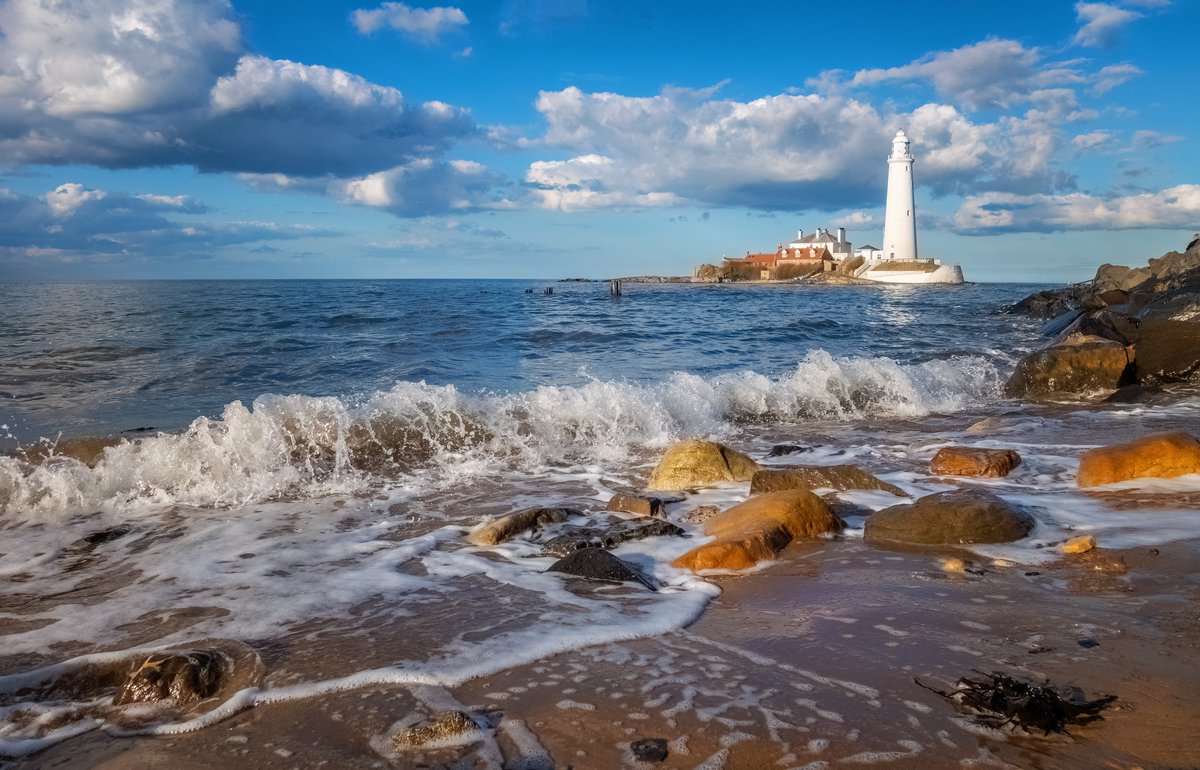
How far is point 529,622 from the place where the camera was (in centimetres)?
322

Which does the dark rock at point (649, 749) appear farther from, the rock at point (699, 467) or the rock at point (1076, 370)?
the rock at point (1076, 370)

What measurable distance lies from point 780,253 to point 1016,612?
8610cm

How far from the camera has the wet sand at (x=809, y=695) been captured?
7.02 feet

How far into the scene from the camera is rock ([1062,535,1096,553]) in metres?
3.90

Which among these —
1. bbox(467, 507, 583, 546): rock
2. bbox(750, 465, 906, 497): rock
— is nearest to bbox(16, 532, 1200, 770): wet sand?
bbox(467, 507, 583, 546): rock

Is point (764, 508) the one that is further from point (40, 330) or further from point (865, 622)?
point (40, 330)

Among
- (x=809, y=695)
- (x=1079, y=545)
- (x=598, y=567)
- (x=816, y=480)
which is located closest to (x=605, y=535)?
(x=598, y=567)

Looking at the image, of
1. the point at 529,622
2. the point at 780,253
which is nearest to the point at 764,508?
the point at 529,622

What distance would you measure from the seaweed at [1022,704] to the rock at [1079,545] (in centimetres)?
177

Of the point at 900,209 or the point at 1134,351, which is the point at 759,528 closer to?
the point at 1134,351

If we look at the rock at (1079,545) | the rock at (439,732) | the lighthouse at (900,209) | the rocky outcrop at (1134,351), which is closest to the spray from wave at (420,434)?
the rocky outcrop at (1134,351)

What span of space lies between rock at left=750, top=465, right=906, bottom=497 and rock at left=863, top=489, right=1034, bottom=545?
93cm

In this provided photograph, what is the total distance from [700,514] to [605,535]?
0.80 meters

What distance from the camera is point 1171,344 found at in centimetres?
1061
